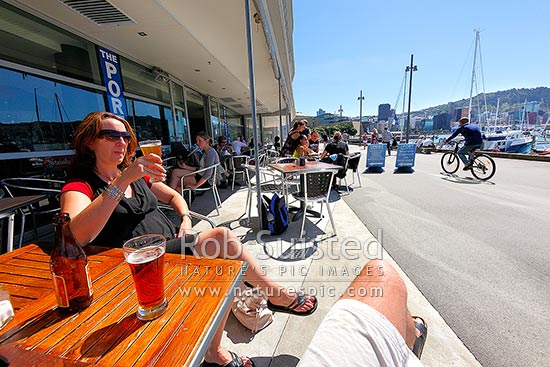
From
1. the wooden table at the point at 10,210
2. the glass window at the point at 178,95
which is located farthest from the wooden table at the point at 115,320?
the glass window at the point at 178,95

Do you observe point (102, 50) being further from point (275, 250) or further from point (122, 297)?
point (122, 297)

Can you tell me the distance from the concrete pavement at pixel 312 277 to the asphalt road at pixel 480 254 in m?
0.12

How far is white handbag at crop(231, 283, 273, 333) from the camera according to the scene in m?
1.47

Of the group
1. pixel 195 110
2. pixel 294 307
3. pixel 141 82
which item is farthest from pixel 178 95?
pixel 294 307

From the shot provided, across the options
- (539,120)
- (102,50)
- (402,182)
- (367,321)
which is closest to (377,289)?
(367,321)

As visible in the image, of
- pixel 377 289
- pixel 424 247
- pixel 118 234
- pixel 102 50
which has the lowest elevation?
pixel 424 247

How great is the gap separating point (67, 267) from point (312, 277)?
5.45 feet

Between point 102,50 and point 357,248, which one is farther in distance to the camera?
point 102,50

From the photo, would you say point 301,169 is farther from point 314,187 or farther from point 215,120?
point 215,120

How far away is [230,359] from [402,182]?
5227 mm

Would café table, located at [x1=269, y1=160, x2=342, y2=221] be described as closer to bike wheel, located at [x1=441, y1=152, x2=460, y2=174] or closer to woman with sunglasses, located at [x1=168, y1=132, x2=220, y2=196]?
woman with sunglasses, located at [x1=168, y1=132, x2=220, y2=196]

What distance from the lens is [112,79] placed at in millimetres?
4711

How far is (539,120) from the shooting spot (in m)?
50.4

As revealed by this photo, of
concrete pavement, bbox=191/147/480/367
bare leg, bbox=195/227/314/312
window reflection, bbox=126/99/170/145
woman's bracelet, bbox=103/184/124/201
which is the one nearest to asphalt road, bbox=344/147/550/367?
concrete pavement, bbox=191/147/480/367
